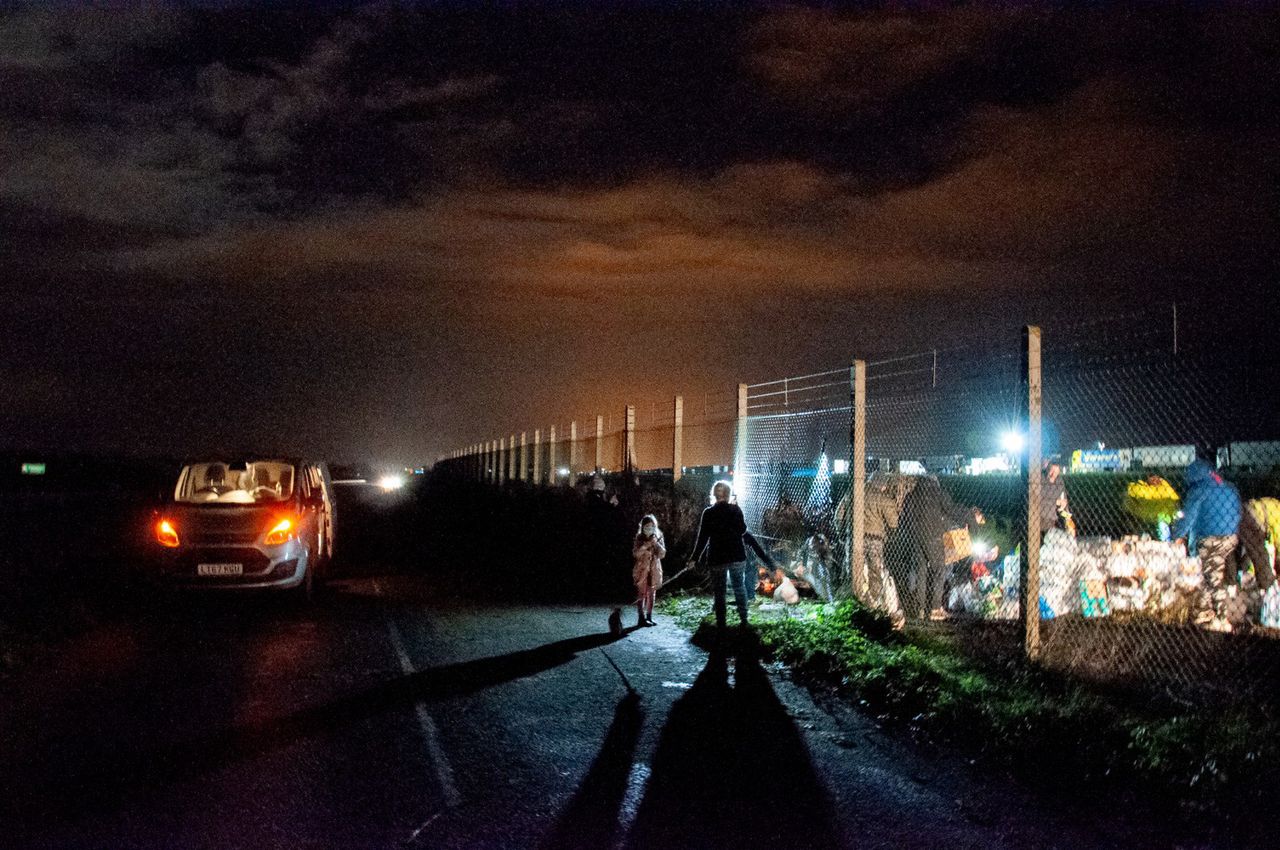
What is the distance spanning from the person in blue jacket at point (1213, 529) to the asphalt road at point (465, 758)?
172 inches

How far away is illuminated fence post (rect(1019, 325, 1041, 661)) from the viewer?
7086 mm

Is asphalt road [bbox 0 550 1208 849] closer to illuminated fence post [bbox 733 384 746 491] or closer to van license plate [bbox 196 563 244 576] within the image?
van license plate [bbox 196 563 244 576]

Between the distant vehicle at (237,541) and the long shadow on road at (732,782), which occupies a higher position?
the distant vehicle at (237,541)

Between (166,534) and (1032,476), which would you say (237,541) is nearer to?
(166,534)

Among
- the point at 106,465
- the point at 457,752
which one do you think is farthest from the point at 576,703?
the point at 106,465

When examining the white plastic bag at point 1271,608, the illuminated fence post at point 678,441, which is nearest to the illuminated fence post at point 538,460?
the illuminated fence post at point 678,441

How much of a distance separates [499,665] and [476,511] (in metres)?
22.1

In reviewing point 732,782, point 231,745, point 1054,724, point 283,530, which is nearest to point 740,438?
point 283,530

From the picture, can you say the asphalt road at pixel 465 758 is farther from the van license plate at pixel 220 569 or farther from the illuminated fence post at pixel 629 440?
the illuminated fence post at pixel 629 440

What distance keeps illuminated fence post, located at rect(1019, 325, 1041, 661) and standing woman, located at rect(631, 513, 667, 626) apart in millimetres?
3827

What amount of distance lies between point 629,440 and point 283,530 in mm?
7886

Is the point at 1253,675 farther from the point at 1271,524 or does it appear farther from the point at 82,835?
the point at 82,835

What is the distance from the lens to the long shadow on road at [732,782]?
14.2 ft

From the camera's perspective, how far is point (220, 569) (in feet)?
36.0
